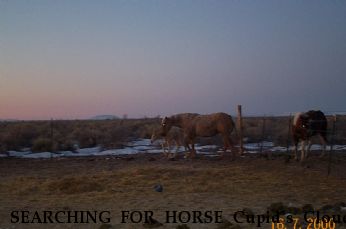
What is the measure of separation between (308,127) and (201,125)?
5059mm

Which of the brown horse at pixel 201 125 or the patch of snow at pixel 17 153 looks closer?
the brown horse at pixel 201 125

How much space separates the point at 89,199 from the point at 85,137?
72.7 ft

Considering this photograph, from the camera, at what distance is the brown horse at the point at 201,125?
70.8 feet

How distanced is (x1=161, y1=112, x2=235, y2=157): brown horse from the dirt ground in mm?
1718

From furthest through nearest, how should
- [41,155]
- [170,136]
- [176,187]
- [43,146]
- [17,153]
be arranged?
[43,146] → [17,153] → [41,155] → [170,136] → [176,187]

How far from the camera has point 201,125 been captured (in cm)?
2231

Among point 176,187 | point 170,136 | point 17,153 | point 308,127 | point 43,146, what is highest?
point 308,127

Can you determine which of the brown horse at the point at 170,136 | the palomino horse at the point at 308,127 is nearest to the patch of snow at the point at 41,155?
the brown horse at the point at 170,136

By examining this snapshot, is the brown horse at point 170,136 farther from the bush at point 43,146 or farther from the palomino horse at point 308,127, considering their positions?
the bush at point 43,146

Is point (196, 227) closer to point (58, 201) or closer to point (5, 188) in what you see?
point (58, 201)

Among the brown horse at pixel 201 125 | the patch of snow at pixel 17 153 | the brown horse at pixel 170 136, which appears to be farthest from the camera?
the patch of snow at pixel 17 153

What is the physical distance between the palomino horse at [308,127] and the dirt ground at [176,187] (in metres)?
0.86

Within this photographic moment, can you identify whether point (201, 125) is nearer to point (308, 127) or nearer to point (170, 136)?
point (170, 136)

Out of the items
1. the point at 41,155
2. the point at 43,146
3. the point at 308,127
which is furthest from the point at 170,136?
the point at 43,146
